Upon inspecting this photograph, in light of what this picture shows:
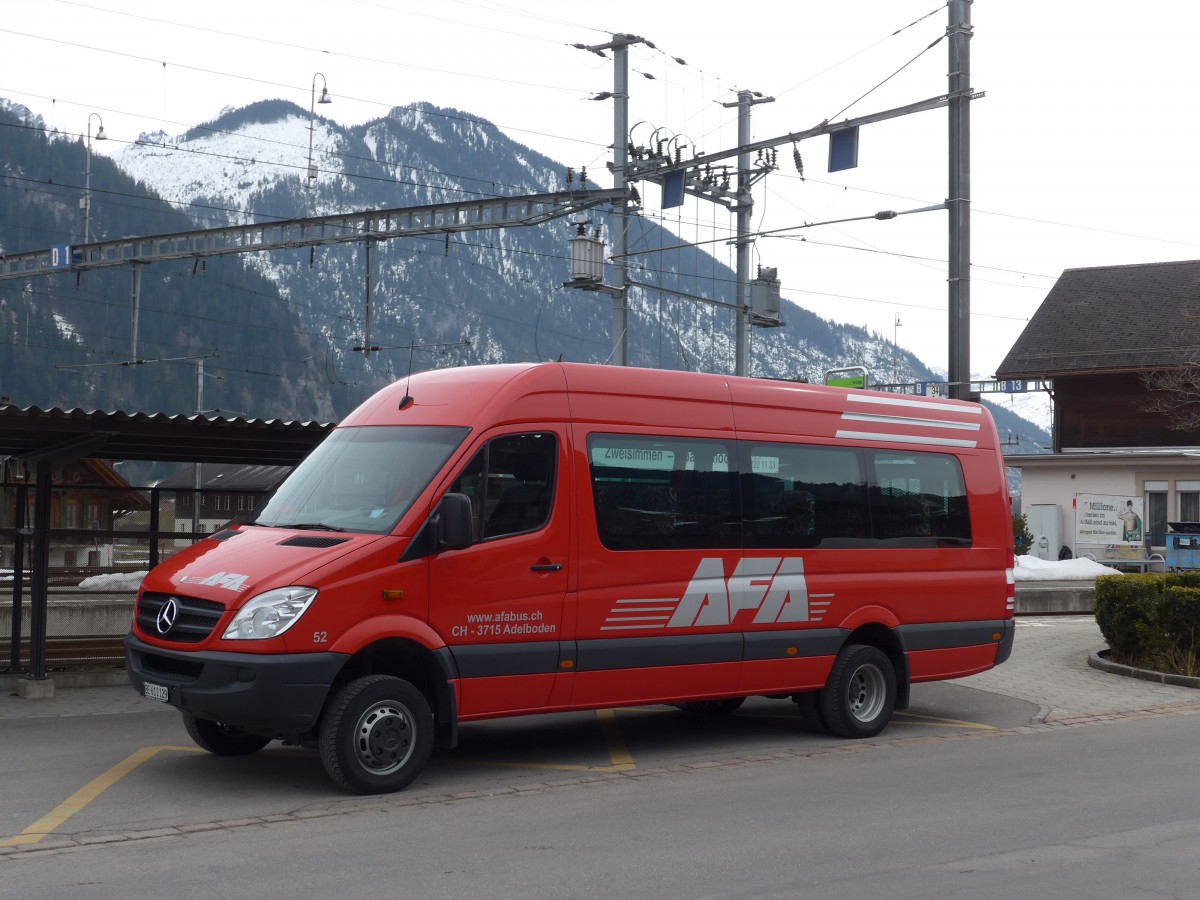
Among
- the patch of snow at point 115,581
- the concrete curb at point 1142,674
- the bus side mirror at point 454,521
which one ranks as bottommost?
the concrete curb at point 1142,674

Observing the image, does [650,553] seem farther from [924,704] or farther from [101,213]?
[101,213]

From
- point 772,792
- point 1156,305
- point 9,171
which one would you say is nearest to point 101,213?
point 9,171

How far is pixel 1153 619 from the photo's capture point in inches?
640

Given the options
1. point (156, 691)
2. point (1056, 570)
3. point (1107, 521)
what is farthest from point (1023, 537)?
point (156, 691)

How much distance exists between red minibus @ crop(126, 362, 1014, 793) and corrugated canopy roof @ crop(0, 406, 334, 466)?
277 cm

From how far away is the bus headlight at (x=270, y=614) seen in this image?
847 centimetres

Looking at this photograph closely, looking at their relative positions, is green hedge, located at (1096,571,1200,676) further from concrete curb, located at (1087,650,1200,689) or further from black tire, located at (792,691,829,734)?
black tire, located at (792,691,829,734)

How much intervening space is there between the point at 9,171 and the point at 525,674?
130445 millimetres

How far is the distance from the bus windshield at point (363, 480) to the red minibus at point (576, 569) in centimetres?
2

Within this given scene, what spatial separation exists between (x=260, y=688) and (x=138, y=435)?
5212 mm

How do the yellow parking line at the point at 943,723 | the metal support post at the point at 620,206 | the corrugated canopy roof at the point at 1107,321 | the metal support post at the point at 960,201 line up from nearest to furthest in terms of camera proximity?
the yellow parking line at the point at 943,723 < the metal support post at the point at 960,201 < the metal support post at the point at 620,206 < the corrugated canopy roof at the point at 1107,321

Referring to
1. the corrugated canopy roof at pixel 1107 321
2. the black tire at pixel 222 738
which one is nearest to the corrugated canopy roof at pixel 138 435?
the black tire at pixel 222 738

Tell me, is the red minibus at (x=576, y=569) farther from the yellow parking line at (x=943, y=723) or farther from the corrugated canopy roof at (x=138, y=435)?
the corrugated canopy roof at (x=138, y=435)

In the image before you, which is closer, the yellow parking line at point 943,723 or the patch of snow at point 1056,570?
the yellow parking line at point 943,723
